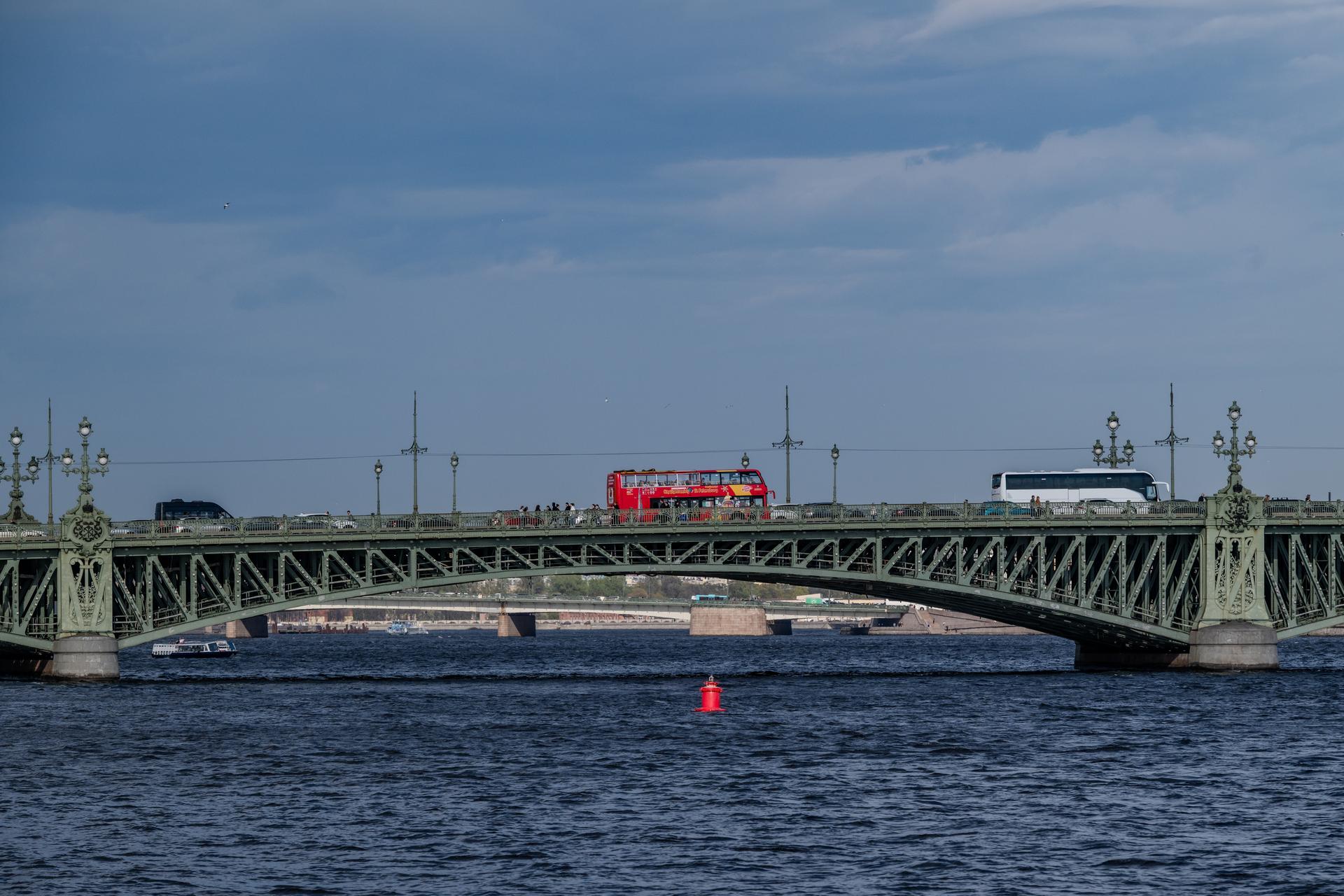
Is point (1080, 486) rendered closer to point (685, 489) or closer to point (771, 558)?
point (685, 489)

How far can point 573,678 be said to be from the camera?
99938mm

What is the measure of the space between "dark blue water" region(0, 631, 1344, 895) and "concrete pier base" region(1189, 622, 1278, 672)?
1.83 m

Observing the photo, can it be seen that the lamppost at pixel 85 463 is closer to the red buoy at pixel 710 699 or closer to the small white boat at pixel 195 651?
the red buoy at pixel 710 699

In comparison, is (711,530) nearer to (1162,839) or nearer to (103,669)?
(103,669)

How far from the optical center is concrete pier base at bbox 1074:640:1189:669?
3787 inches

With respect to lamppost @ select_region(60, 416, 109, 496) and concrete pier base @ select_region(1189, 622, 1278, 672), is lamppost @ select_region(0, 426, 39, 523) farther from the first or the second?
concrete pier base @ select_region(1189, 622, 1278, 672)

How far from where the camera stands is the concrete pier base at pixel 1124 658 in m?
96.2

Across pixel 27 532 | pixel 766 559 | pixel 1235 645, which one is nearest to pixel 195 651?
pixel 27 532

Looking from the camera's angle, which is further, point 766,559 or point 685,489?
point 685,489

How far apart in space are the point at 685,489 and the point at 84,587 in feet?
115

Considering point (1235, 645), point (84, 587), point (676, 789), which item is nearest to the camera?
point (676, 789)

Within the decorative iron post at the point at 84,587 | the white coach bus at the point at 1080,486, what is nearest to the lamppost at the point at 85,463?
the decorative iron post at the point at 84,587

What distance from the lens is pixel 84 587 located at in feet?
275

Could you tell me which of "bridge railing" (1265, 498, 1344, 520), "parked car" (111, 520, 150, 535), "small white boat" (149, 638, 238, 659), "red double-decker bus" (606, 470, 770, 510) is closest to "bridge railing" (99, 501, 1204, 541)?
"parked car" (111, 520, 150, 535)
